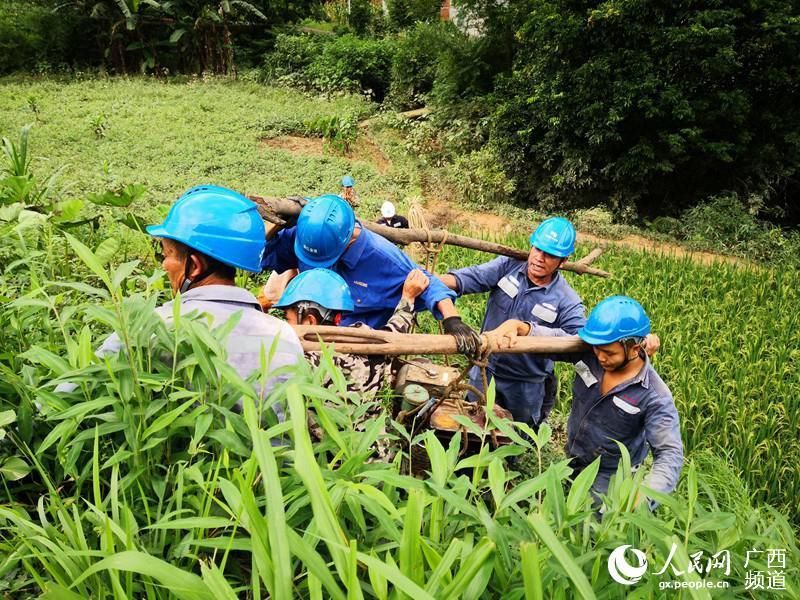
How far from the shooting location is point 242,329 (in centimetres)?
174

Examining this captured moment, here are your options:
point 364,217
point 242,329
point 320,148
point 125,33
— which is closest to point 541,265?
point 242,329

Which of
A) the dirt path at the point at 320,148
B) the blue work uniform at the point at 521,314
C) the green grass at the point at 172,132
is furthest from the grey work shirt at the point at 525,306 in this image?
the dirt path at the point at 320,148

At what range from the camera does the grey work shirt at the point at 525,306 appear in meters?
3.65

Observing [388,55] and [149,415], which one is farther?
[388,55]

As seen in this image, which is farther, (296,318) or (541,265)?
(541,265)

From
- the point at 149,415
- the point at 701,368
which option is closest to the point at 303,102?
the point at 701,368

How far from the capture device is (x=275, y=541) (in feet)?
2.78

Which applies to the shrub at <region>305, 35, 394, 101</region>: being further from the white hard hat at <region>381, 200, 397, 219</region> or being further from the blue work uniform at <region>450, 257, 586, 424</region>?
the blue work uniform at <region>450, 257, 586, 424</region>

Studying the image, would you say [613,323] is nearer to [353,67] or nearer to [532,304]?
[532,304]

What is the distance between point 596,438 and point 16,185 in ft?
11.5

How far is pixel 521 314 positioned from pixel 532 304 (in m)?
0.09

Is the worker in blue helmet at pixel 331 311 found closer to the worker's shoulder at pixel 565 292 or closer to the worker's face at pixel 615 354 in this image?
the worker's face at pixel 615 354

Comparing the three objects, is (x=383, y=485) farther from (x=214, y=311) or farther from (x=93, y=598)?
(x=214, y=311)

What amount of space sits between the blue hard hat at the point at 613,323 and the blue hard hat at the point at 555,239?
0.90 m
